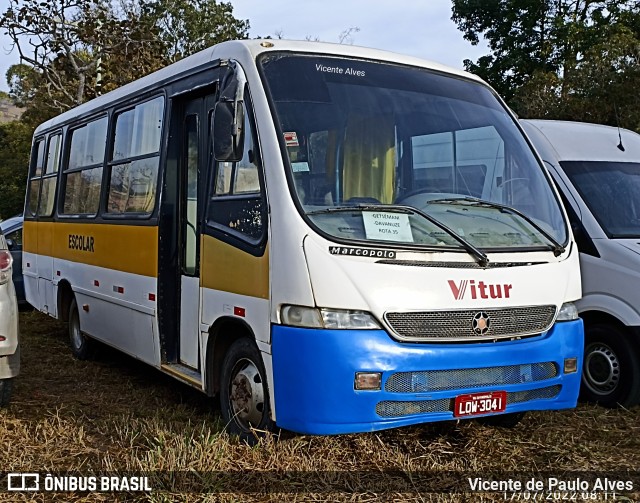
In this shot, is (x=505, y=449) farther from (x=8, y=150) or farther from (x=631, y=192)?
(x=8, y=150)

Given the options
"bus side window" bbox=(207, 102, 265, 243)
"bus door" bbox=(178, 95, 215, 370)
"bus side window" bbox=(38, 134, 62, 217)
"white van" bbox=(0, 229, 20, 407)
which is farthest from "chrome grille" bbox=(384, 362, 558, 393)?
"bus side window" bbox=(38, 134, 62, 217)

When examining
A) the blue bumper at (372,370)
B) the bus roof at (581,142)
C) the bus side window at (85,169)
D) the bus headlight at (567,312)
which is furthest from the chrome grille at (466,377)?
the bus side window at (85,169)

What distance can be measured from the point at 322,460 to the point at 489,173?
89.2 inches

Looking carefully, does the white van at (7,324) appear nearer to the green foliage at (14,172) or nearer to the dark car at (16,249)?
the dark car at (16,249)

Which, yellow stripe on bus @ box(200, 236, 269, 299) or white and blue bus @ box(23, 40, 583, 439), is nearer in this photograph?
white and blue bus @ box(23, 40, 583, 439)

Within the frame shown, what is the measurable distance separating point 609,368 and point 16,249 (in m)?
9.88

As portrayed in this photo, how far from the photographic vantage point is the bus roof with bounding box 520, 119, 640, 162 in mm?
7277

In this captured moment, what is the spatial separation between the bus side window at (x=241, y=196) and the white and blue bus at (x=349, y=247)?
0.05 ft

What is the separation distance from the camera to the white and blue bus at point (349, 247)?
4527mm

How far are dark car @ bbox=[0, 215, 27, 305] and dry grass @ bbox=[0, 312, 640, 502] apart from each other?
642 centimetres

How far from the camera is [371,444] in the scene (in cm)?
517

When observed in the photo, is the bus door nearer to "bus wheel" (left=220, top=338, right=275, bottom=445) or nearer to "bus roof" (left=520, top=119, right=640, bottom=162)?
"bus wheel" (left=220, top=338, right=275, bottom=445)

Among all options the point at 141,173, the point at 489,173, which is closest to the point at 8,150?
the point at 141,173

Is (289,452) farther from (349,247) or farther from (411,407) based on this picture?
(349,247)
